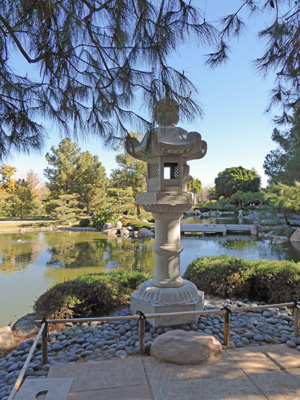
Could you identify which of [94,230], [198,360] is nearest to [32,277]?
[198,360]

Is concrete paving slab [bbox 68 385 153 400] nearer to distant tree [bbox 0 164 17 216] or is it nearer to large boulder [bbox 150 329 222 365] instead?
large boulder [bbox 150 329 222 365]

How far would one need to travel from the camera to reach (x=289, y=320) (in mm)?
3195

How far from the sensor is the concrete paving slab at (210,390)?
68.8 inches

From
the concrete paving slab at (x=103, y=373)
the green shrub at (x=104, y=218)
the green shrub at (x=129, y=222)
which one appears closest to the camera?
the concrete paving slab at (x=103, y=373)

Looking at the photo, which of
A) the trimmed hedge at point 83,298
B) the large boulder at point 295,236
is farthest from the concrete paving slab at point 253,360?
the large boulder at point 295,236

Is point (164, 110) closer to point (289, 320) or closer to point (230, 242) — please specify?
point (289, 320)

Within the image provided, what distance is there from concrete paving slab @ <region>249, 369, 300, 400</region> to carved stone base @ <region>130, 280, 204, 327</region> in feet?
3.79

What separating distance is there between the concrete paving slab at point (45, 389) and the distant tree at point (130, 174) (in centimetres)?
1470

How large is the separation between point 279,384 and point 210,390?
483mm

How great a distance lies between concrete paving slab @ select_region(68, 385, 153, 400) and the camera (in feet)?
5.72

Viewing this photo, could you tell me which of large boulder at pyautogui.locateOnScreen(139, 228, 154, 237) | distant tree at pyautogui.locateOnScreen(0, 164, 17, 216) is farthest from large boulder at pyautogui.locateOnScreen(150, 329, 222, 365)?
distant tree at pyautogui.locateOnScreen(0, 164, 17, 216)

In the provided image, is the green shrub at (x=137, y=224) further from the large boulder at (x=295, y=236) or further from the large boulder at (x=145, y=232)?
the large boulder at (x=295, y=236)

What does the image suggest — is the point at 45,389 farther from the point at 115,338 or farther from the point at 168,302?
the point at 168,302

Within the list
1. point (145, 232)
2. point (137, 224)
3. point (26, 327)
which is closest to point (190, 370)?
point (26, 327)
